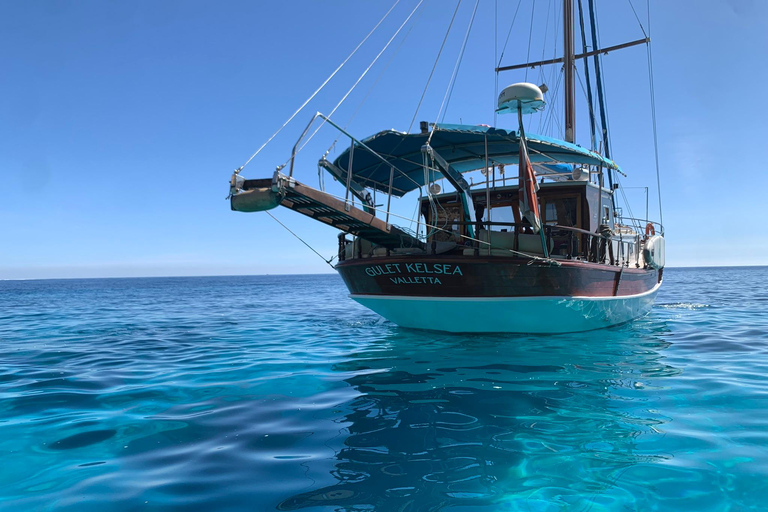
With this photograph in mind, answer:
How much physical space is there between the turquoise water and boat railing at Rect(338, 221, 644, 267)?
2.09 metres

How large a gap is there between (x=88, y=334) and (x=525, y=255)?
12982 mm

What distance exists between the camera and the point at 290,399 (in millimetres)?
6652

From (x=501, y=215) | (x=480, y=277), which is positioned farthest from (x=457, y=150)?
(x=480, y=277)

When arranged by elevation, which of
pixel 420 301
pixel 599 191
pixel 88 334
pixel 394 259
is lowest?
pixel 88 334

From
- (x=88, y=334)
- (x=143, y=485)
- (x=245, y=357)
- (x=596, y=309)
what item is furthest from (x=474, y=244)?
(x=88, y=334)

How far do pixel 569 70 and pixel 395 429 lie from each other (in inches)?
707

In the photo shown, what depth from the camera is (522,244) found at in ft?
35.5

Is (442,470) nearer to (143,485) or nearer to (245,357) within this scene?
(143,485)

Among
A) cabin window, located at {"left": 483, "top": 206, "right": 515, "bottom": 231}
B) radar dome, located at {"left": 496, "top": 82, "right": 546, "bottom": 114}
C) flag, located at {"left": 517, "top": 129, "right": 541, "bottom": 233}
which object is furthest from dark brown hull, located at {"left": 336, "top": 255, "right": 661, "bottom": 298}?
radar dome, located at {"left": 496, "top": 82, "right": 546, "bottom": 114}

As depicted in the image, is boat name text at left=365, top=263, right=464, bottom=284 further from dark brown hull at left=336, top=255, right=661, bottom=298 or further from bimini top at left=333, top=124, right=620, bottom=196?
bimini top at left=333, top=124, right=620, bottom=196

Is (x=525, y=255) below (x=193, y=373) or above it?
above

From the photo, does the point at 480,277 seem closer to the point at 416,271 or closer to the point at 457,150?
the point at 416,271

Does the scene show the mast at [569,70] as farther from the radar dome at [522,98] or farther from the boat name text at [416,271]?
the boat name text at [416,271]

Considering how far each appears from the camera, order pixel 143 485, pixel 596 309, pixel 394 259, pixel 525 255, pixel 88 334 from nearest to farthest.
Result: pixel 143 485 < pixel 525 255 < pixel 394 259 < pixel 596 309 < pixel 88 334
